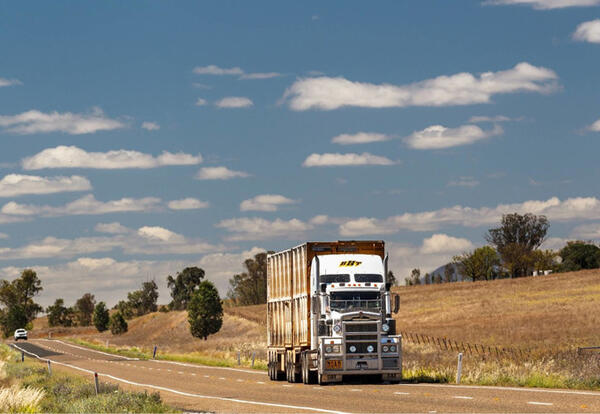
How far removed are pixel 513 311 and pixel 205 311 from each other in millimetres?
36235

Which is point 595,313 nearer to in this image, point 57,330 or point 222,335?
point 222,335

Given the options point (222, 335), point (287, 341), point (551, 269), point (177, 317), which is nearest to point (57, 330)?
point (177, 317)

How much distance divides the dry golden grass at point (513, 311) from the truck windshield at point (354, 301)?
76.9ft

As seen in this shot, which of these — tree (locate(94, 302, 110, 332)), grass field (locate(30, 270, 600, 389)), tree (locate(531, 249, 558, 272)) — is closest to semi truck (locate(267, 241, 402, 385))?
grass field (locate(30, 270, 600, 389))

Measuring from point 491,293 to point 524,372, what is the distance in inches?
3103

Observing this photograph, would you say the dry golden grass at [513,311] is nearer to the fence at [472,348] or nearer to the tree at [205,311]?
the fence at [472,348]

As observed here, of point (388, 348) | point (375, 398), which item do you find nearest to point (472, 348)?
point (388, 348)

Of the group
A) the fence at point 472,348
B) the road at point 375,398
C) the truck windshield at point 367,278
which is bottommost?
the road at point 375,398

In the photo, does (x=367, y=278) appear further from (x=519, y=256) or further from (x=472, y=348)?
(x=519, y=256)

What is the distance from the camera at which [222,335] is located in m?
115

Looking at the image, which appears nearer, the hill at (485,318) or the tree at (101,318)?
the hill at (485,318)

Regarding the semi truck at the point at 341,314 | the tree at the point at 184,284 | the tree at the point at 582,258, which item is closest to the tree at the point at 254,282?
the tree at the point at 184,284

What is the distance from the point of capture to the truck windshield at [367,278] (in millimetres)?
31469

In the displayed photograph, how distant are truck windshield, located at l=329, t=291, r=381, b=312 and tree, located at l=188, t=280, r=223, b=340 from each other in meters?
76.1
